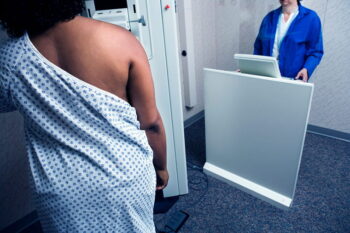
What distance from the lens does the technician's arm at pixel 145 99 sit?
0.70 metres

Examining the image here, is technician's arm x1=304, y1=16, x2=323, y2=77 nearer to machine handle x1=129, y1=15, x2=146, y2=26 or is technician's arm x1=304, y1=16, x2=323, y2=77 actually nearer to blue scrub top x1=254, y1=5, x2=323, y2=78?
blue scrub top x1=254, y1=5, x2=323, y2=78

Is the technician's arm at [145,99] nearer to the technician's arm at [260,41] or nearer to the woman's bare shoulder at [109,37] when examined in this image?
the woman's bare shoulder at [109,37]

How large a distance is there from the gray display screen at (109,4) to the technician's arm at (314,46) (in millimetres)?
1387

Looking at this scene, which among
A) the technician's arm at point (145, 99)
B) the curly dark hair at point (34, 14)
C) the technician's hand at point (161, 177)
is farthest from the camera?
the technician's hand at point (161, 177)

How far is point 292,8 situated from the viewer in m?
1.86

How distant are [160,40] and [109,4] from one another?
0.32m

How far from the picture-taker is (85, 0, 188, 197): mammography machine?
124cm

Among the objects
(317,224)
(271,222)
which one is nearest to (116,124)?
(271,222)

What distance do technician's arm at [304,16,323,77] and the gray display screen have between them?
1387 mm

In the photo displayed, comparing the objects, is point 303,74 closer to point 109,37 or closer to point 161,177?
point 161,177

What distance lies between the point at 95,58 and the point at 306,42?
1.77 m

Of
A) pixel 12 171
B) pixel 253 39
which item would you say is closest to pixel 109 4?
pixel 12 171

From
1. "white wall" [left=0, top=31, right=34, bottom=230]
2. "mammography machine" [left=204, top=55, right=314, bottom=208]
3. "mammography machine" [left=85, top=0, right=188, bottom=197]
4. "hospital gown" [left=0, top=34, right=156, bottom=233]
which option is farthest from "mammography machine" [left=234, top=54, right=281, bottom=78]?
"white wall" [left=0, top=31, right=34, bottom=230]

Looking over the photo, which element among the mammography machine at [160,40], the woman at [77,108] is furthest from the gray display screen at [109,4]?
the woman at [77,108]
